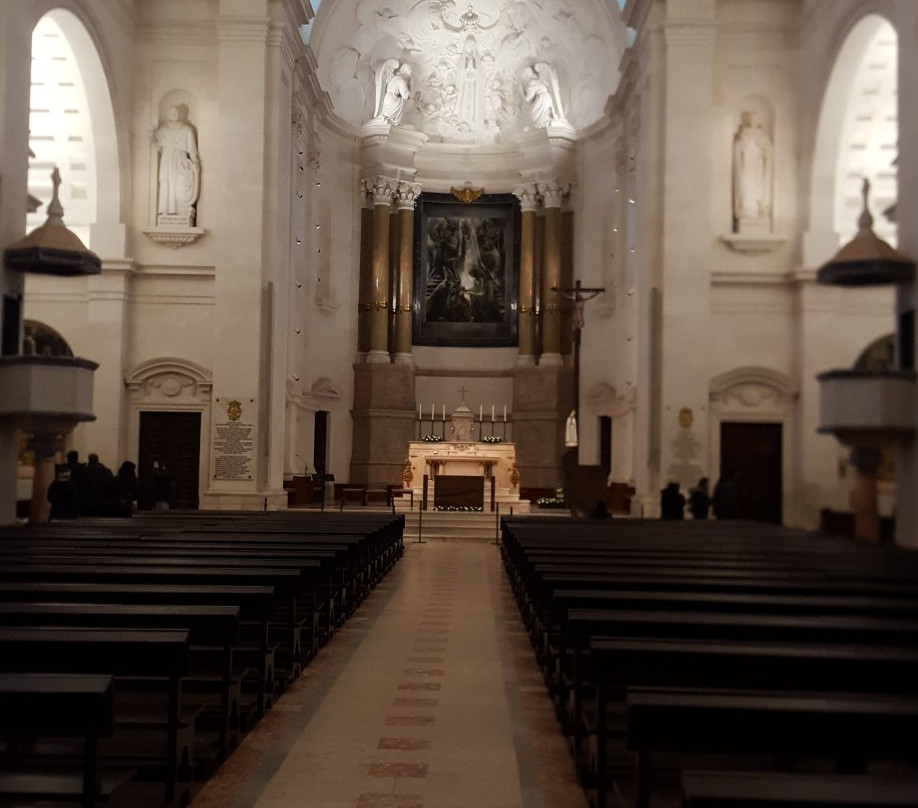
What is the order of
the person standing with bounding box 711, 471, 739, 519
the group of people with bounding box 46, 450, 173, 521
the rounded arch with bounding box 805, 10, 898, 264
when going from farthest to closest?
1. the rounded arch with bounding box 805, 10, 898, 264
2. the person standing with bounding box 711, 471, 739, 519
3. the group of people with bounding box 46, 450, 173, 521

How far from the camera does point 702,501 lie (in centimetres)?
1623

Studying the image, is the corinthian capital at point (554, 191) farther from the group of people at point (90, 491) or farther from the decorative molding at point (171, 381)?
the group of people at point (90, 491)

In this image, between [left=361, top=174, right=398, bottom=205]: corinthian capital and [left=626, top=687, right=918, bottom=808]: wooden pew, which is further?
[left=361, top=174, right=398, bottom=205]: corinthian capital

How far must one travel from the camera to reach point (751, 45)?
1930cm

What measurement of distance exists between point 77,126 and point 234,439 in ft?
20.8

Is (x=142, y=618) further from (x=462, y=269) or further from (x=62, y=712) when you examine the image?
(x=462, y=269)

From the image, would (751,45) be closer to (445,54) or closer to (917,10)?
(917,10)

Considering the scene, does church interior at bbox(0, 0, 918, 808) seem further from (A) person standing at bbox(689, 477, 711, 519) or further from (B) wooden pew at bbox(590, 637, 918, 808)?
(A) person standing at bbox(689, 477, 711, 519)

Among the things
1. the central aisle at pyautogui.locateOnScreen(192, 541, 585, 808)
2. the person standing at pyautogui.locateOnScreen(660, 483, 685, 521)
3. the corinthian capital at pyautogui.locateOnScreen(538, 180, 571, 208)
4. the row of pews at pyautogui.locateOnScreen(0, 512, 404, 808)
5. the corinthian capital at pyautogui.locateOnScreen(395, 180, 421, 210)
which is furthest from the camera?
the corinthian capital at pyautogui.locateOnScreen(395, 180, 421, 210)

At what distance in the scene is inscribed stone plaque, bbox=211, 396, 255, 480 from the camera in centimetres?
1891

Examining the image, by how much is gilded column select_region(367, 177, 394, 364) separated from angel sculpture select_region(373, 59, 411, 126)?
5.90ft

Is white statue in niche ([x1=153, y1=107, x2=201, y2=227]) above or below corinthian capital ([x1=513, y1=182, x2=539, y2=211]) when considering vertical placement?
below

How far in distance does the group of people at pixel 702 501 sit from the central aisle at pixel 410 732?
7358 millimetres

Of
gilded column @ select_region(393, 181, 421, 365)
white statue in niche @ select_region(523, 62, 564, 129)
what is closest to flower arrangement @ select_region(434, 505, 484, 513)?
gilded column @ select_region(393, 181, 421, 365)
